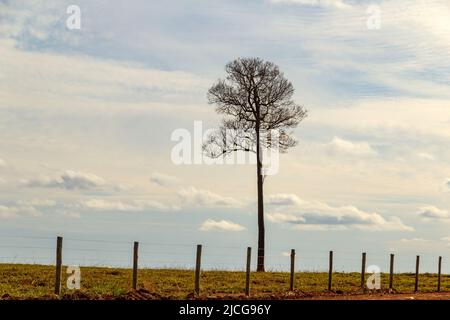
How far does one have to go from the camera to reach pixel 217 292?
27.4 m

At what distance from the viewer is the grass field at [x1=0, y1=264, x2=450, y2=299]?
2525cm

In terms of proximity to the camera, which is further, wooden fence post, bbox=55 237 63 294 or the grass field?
the grass field

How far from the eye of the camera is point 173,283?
102 feet

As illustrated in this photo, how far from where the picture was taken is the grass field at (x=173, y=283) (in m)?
25.2
